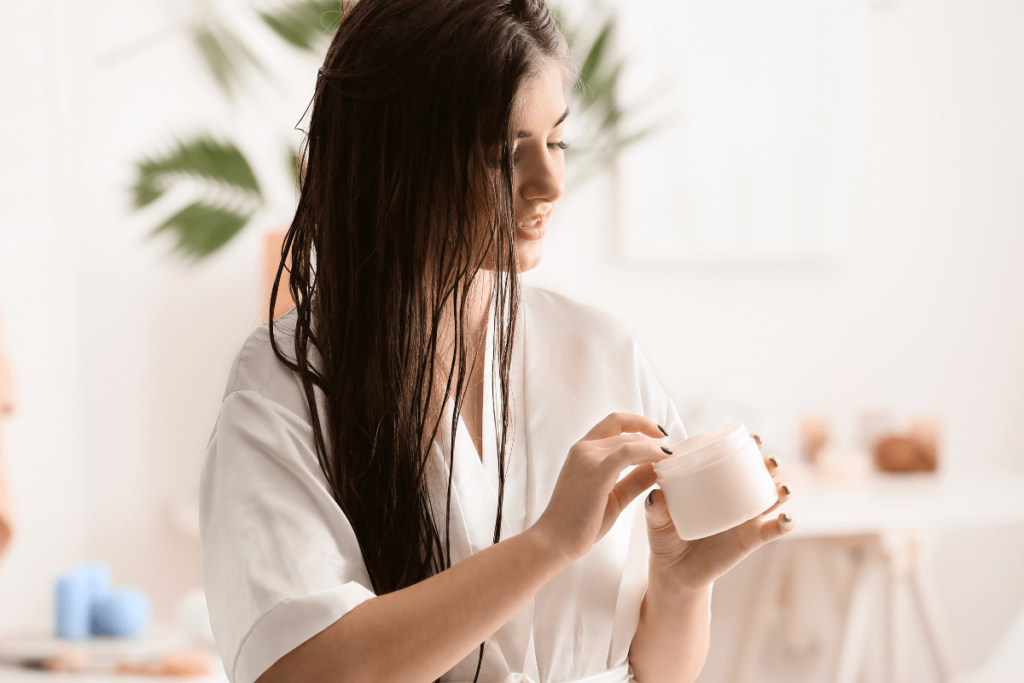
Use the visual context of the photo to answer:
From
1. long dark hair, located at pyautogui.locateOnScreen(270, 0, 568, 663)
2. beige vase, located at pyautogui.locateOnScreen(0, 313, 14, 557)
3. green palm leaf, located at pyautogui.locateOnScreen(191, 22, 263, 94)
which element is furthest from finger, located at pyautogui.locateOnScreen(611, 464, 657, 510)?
green palm leaf, located at pyautogui.locateOnScreen(191, 22, 263, 94)

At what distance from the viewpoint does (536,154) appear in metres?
0.80

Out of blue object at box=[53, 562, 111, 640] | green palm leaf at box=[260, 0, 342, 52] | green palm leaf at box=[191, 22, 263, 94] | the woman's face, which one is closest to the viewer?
the woman's face

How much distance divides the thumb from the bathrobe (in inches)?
1.9

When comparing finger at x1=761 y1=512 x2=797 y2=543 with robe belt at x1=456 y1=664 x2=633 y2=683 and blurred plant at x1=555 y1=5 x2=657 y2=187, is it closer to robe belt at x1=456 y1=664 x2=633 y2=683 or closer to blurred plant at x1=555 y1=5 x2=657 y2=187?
robe belt at x1=456 y1=664 x2=633 y2=683

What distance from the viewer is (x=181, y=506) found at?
2.34 m

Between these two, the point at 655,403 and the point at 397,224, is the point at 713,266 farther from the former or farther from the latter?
the point at 397,224

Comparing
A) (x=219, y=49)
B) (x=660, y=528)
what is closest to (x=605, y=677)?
(x=660, y=528)

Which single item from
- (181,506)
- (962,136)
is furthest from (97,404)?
(962,136)

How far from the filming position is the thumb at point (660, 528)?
0.82 metres

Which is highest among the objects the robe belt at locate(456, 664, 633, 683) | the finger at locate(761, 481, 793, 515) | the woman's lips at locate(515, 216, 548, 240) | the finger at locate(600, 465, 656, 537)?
the woman's lips at locate(515, 216, 548, 240)

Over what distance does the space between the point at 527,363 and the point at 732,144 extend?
68.2 inches

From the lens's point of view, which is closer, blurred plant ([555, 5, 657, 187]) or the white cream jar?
the white cream jar

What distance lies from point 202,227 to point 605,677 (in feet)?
5.01

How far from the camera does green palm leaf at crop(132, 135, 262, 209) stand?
79.4 inches
